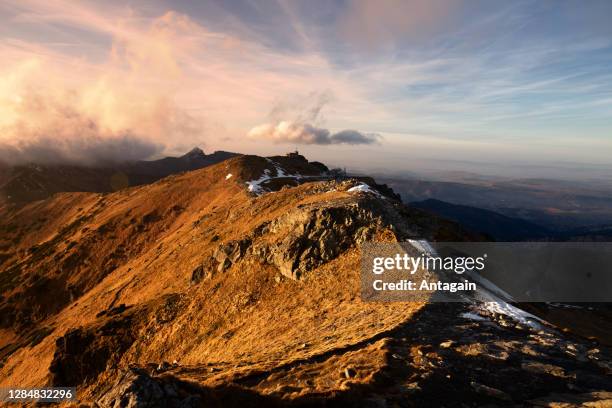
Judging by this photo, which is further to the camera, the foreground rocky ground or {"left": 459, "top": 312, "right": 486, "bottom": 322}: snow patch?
{"left": 459, "top": 312, "right": 486, "bottom": 322}: snow patch

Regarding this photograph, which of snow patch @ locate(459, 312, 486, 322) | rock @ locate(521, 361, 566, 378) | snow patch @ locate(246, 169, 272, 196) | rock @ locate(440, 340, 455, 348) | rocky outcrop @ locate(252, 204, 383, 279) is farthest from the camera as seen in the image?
snow patch @ locate(246, 169, 272, 196)

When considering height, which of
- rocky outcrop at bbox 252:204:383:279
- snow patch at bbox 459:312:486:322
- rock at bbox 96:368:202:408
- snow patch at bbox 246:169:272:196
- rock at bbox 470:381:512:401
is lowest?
snow patch at bbox 459:312:486:322

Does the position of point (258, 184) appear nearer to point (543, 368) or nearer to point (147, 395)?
point (543, 368)

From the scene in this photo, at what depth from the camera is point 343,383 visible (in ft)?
51.3

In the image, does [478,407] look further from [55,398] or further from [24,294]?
A: [24,294]

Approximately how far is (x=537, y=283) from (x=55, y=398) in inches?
4262

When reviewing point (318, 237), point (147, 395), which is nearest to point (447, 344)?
point (147, 395)

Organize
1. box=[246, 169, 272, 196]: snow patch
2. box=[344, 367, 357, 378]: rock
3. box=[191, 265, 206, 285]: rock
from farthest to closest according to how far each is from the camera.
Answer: box=[246, 169, 272, 196]: snow patch < box=[191, 265, 206, 285]: rock < box=[344, 367, 357, 378]: rock

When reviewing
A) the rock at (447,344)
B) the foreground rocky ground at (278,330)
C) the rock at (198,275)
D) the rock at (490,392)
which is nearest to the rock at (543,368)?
the foreground rocky ground at (278,330)

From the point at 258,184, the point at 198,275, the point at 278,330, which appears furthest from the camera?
the point at 258,184

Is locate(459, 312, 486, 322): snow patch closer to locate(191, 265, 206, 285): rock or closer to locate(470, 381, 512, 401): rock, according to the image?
locate(470, 381, 512, 401): rock

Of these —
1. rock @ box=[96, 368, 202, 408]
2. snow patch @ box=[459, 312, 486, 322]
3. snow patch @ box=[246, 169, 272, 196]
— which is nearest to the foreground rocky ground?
rock @ box=[96, 368, 202, 408]

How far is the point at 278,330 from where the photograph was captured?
30.7 m

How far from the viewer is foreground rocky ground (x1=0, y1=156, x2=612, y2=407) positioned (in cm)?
1595
